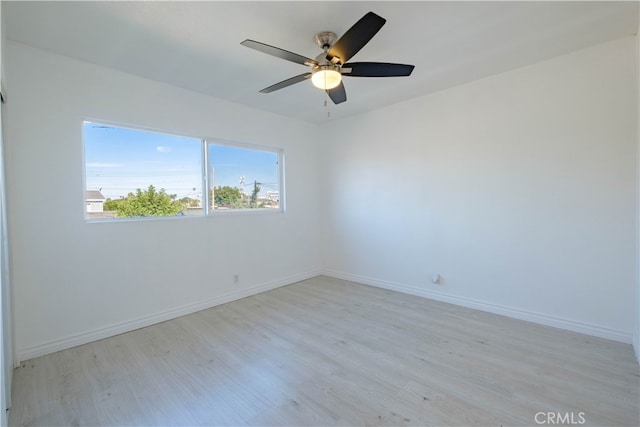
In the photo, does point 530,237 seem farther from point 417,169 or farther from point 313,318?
point 313,318

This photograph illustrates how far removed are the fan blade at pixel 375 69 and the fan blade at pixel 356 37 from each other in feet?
0.34

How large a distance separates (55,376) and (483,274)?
407cm

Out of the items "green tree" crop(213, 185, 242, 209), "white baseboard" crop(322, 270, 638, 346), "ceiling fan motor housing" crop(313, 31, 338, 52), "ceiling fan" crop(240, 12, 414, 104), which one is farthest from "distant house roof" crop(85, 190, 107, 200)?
"white baseboard" crop(322, 270, 638, 346)

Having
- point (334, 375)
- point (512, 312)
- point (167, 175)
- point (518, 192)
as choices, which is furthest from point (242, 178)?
point (512, 312)

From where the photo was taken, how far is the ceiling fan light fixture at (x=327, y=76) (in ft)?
7.25

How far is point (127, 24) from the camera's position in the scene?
2207 millimetres

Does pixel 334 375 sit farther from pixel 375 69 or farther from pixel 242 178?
pixel 242 178

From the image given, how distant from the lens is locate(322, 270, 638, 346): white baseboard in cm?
266

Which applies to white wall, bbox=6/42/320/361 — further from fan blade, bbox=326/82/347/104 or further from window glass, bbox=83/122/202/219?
fan blade, bbox=326/82/347/104

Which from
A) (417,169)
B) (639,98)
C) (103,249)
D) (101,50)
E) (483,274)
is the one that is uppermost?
(101,50)

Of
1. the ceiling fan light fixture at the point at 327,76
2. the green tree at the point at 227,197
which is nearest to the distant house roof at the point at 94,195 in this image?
the green tree at the point at 227,197

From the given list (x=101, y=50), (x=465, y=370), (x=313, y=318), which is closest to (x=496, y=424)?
(x=465, y=370)

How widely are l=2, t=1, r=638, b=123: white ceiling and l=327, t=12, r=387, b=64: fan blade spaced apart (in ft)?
0.93

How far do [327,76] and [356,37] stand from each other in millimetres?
410
